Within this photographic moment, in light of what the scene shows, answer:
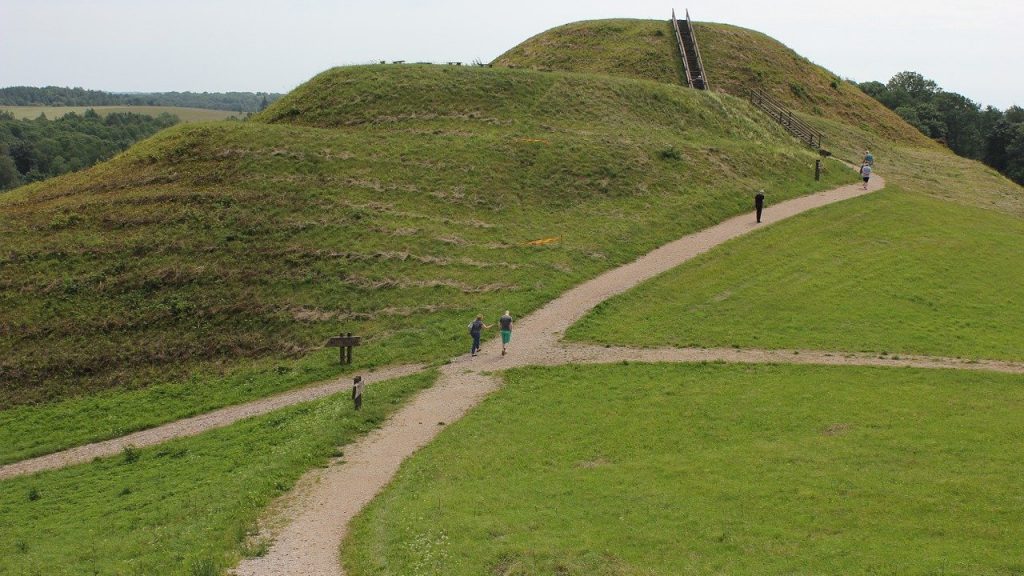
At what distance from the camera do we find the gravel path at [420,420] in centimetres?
1900

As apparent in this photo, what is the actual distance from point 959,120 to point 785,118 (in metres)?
67.1

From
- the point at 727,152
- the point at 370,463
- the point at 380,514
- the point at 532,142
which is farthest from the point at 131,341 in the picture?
the point at 727,152

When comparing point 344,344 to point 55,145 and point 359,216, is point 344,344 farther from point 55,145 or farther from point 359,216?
point 55,145

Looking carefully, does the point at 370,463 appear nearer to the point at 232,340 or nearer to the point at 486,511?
the point at 486,511

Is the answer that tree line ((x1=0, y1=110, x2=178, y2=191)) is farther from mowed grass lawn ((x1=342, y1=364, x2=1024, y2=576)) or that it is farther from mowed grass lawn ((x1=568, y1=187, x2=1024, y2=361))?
mowed grass lawn ((x1=342, y1=364, x2=1024, y2=576))

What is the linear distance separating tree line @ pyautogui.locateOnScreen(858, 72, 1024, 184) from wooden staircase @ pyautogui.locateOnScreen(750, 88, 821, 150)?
34448 mm

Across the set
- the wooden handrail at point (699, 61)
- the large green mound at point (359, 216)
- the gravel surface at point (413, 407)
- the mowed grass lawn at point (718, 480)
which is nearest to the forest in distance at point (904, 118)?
the wooden handrail at point (699, 61)

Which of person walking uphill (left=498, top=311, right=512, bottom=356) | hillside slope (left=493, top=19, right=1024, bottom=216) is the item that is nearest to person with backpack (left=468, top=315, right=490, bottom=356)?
person walking uphill (left=498, top=311, right=512, bottom=356)

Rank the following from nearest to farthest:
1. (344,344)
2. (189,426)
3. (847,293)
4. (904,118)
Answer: (189,426)
(344,344)
(847,293)
(904,118)

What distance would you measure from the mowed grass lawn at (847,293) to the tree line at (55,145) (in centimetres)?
10046

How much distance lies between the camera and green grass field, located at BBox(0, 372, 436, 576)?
19.8m

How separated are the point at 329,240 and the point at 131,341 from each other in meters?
10.5

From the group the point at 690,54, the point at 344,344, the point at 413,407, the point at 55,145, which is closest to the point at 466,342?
the point at 344,344

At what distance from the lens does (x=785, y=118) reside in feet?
218
